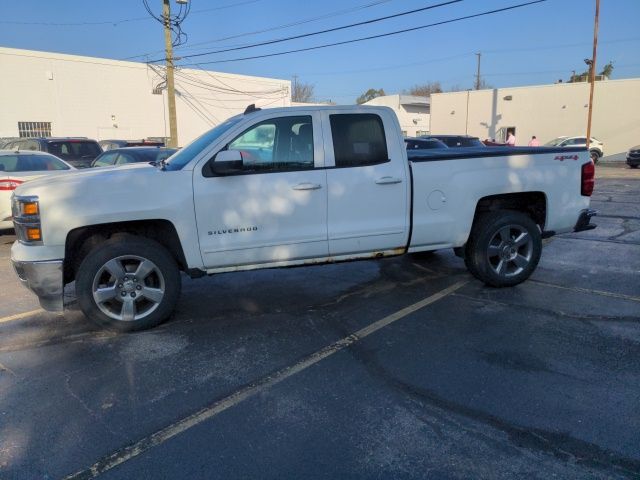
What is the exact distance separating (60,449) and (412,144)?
49.4 feet

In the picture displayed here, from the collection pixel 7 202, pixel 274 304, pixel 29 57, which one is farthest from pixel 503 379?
pixel 29 57

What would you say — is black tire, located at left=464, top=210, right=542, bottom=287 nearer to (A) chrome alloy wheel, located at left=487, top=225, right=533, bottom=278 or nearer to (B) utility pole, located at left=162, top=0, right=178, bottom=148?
(A) chrome alloy wheel, located at left=487, top=225, right=533, bottom=278

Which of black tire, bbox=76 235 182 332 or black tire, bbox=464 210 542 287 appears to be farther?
black tire, bbox=464 210 542 287

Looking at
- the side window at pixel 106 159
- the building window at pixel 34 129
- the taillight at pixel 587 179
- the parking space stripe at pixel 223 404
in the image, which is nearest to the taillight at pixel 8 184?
the side window at pixel 106 159

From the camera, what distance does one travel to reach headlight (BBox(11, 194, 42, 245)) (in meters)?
4.52

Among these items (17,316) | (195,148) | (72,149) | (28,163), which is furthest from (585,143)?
(17,316)

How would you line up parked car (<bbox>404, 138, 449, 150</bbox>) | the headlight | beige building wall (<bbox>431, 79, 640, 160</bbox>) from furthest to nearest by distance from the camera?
beige building wall (<bbox>431, 79, 640, 160</bbox>) → parked car (<bbox>404, 138, 449, 150</bbox>) → the headlight

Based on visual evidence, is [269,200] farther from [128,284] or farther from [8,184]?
[8,184]

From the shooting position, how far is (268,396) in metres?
3.68

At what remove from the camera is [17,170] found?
930 centimetres

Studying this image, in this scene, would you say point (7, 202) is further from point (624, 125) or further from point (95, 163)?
point (624, 125)

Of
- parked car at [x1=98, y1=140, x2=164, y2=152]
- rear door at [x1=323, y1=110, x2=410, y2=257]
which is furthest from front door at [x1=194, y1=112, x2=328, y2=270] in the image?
parked car at [x1=98, y1=140, x2=164, y2=152]

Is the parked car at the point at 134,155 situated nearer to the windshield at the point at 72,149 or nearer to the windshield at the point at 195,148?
the windshield at the point at 72,149

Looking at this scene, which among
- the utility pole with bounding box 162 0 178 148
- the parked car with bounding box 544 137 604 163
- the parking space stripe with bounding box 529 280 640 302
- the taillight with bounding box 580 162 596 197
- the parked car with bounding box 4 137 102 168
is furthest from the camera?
the parked car with bounding box 544 137 604 163
